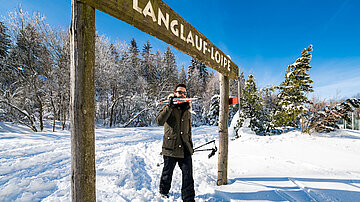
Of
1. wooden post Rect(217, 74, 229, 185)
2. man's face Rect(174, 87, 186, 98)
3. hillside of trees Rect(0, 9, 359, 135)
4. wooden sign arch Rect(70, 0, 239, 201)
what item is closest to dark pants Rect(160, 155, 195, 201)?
wooden post Rect(217, 74, 229, 185)

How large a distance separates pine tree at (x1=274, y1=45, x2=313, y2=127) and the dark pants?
10726 mm

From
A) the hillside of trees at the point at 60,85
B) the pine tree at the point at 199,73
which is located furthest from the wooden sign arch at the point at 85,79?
the pine tree at the point at 199,73

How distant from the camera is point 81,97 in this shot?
1.18m

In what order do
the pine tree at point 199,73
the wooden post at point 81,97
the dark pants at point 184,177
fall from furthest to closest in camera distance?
1. the pine tree at point 199,73
2. the dark pants at point 184,177
3. the wooden post at point 81,97

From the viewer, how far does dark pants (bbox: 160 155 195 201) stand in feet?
7.30

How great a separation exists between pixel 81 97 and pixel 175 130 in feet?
4.80

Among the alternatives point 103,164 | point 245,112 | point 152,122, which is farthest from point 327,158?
point 152,122

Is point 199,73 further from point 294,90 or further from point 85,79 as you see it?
point 85,79

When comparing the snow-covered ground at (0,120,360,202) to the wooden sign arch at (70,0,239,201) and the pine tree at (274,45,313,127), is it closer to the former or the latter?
the wooden sign arch at (70,0,239,201)

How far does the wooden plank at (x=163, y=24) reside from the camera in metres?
1.32

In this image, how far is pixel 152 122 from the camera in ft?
63.5

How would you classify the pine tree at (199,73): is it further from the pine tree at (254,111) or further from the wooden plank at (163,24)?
the wooden plank at (163,24)

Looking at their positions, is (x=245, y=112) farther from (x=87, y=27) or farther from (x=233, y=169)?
(x=87, y=27)

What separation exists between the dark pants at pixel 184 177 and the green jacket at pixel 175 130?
14 cm
